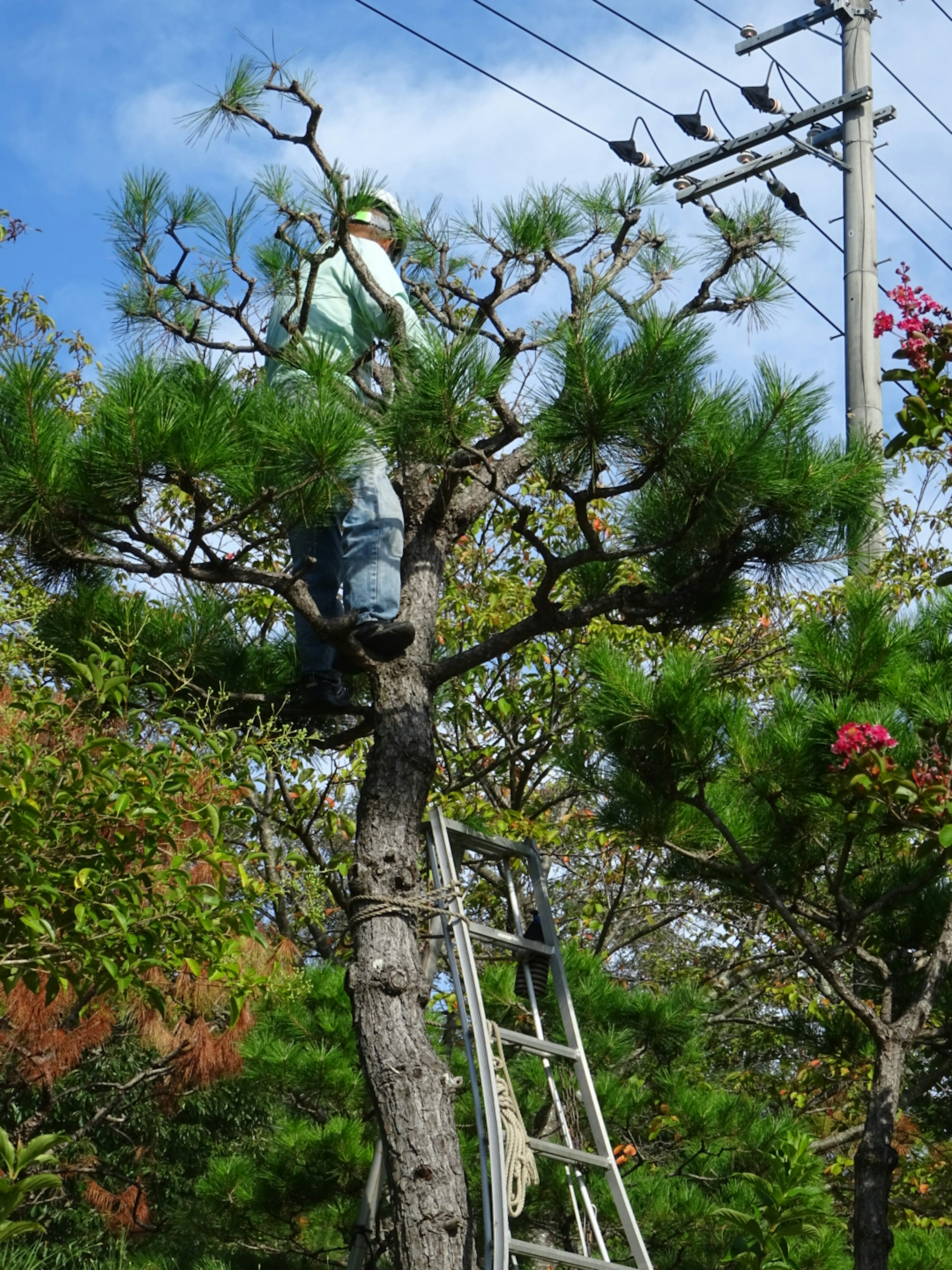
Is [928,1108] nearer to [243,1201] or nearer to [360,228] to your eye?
[243,1201]

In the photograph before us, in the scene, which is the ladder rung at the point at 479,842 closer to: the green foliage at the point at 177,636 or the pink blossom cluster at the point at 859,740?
the green foliage at the point at 177,636

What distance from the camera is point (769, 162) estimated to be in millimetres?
6809

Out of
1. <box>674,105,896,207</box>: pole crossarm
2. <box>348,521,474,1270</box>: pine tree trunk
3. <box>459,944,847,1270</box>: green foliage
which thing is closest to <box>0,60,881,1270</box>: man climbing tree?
<box>348,521,474,1270</box>: pine tree trunk

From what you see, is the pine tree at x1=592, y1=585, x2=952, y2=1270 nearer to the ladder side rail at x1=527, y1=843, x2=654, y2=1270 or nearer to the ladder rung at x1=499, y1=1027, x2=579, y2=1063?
the ladder side rail at x1=527, y1=843, x2=654, y2=1270

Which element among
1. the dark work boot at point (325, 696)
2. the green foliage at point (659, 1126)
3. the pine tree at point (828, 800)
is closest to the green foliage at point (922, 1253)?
the green foliage at point (659, 1126)

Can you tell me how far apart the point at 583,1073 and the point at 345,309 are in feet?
7.11

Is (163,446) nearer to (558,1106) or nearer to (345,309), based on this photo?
(345,309)

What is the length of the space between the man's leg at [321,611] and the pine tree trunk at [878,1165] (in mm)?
1759

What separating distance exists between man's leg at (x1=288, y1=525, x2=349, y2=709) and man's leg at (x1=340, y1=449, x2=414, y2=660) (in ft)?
0.51

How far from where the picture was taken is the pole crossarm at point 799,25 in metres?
6.56

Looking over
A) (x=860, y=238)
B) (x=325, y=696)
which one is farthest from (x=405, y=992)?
(x=860, y=238)

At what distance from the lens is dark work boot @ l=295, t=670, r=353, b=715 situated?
396 cm

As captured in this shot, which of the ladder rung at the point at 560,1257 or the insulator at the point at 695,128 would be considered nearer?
the ladder rung at the point at 560,1257

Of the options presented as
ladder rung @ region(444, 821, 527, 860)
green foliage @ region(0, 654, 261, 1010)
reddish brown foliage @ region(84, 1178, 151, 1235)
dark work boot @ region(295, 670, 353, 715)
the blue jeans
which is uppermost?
the blue jeans
